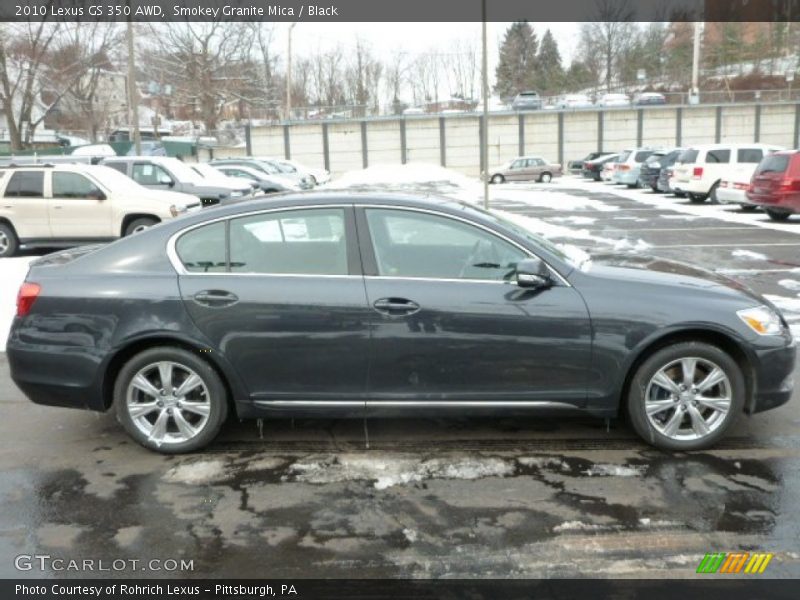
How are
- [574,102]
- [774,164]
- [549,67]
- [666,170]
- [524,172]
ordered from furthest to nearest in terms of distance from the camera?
[549,67] < [574,102] < [524,172] < [666,170] < [774,164]

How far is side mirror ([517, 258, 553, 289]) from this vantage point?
4.14 meters

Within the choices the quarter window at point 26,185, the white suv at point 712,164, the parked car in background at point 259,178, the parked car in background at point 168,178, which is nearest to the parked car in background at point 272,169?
the parked car in background at point 259,178

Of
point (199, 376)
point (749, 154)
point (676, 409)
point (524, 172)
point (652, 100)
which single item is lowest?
point (676, 409)

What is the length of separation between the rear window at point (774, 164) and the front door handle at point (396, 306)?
1414cm

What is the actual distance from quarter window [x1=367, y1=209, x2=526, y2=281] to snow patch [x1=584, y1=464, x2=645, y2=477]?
1.23 metres

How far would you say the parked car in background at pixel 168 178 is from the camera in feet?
51.4

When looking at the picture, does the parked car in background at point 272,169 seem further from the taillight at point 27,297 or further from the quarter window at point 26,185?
the taillight at point 27,297

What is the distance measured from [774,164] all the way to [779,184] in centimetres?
63

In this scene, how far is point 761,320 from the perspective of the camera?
4.27 metres

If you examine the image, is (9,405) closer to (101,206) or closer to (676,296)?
(676,296)

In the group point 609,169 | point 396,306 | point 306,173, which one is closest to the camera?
point 396,306

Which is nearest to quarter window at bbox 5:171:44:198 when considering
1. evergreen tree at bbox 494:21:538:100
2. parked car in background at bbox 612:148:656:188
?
parked car in background at bbox 612:148:656:188

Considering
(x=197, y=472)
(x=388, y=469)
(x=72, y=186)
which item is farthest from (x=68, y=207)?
(x=388, y=469)

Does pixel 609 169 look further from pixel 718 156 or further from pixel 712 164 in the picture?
pixel 712 164
